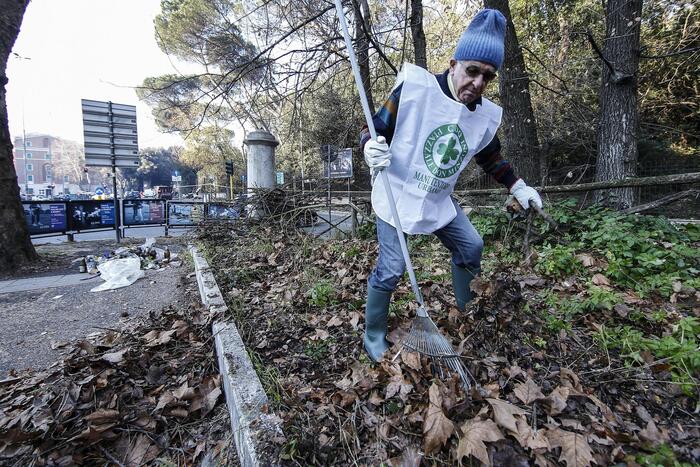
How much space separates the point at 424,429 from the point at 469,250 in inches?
47.5

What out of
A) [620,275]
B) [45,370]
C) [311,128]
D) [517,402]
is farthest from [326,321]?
[311,128]

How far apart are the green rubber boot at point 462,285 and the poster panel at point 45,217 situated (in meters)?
10.1

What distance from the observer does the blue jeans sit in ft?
6.86

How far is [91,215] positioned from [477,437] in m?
11.8

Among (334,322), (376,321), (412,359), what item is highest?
(376,321)

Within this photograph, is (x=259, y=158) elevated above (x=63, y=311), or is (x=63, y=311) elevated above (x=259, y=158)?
(x=259, y=158)

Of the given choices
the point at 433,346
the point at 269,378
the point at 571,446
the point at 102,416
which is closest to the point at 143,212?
the point at 102,416

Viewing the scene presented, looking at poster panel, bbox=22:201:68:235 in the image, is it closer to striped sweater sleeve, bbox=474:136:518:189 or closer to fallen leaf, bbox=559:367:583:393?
striped sweater sleeve, bbox=474:136:518:189

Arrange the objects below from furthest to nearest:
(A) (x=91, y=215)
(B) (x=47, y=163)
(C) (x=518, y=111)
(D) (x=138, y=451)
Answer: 1. (B) (x=47, y=163)
2. (A) (x=91, y=215)
3. (C) (x=518, y=111)
4. (D) (x=138, y=451)

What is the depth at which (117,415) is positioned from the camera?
1814 mm

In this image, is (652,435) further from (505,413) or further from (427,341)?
(427,341)

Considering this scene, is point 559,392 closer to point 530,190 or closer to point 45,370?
point 530,190

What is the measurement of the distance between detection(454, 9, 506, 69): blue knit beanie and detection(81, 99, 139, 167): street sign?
9.31 m

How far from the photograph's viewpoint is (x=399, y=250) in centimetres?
212
